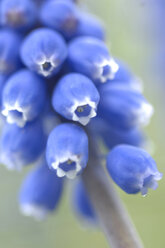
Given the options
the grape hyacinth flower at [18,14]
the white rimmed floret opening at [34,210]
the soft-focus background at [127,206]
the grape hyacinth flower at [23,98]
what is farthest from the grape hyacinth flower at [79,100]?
the soft-focus background at [127,206]

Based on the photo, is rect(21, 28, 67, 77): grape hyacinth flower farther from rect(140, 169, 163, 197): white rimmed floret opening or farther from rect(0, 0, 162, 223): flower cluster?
rect(140, 169, 163, 197): white rimmed floret opening

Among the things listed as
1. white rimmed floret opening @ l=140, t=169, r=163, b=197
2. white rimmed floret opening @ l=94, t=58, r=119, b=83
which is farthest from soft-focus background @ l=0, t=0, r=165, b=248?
white rimmed floret opening @ l=140, t=169, r=163, b=197

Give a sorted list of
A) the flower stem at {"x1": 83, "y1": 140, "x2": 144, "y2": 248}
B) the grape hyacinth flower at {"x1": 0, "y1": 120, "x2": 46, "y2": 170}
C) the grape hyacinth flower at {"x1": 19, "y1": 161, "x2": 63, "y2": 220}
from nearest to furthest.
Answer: the flower stem at {"x1": 83, "y1": 140, "x2": 144, "y2": 248} < the grape hyacinth flower at {"x1": 0, "y1": 120, "x2": 46, "y2": 170} < the grape hyacinth flower at {"x1": 19, "y1": 161, "x2": 63, "y2": 220}

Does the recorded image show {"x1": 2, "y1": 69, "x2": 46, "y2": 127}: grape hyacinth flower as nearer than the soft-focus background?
Yes

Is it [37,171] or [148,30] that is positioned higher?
Answer: [148,30]

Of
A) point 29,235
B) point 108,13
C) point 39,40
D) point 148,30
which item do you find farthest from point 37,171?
point 29,235

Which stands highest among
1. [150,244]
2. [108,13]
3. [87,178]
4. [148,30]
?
[148,30]

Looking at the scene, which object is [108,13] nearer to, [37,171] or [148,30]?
[148,30]
